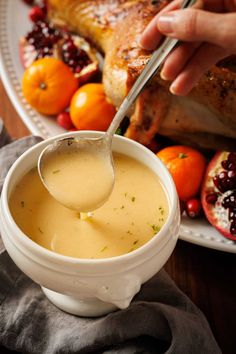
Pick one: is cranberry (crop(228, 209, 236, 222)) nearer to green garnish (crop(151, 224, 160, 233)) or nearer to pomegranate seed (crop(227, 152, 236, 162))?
pomegranate seed (crop(227, 152, 236, 162))

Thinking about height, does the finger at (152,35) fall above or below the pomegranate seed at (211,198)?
above

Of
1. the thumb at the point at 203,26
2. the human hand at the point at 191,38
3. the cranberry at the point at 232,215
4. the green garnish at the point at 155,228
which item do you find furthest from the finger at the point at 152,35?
the green garnish at the point at 155,228

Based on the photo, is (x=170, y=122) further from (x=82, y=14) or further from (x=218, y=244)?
(x=82, y=14)

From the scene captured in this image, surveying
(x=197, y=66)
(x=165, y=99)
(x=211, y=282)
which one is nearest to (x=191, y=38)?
(x=197, y=66)

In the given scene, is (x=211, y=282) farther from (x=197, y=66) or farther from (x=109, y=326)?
(x=197, y=66)

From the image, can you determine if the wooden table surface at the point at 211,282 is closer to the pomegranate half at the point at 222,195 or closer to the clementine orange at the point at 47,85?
the pomegranate half at the point at 222,195
